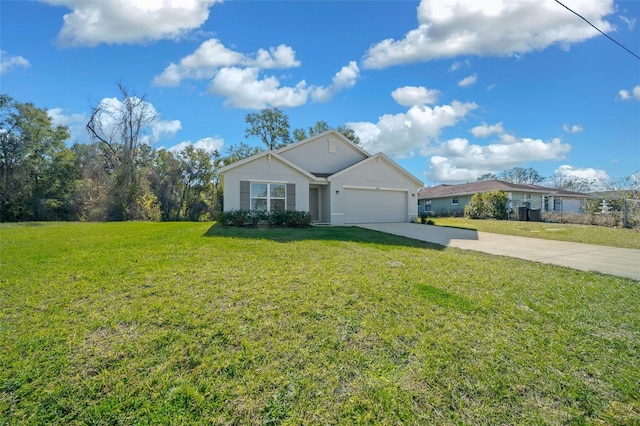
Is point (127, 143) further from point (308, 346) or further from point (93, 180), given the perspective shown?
point (308, 346)

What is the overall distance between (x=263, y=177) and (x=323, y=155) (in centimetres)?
571

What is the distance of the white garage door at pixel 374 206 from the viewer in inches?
670

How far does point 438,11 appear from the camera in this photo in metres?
8.70

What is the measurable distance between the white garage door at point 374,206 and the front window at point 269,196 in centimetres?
405

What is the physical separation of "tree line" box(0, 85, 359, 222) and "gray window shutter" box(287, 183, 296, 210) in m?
12.5

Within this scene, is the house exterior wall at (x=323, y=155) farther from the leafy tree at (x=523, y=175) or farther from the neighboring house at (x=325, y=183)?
the leafy tree at (x=523, y=175)

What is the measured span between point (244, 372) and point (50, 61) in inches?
573

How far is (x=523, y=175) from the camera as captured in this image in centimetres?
5584

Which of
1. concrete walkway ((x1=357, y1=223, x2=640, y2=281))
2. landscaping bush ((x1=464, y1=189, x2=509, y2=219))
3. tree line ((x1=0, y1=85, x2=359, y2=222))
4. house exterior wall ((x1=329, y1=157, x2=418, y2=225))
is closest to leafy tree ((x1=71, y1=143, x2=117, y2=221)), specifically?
tree line ((x1=0, y1=85, x2=359, y2=222))

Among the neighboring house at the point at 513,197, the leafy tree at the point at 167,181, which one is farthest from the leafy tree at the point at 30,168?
the neighboring house at the point at 513,197

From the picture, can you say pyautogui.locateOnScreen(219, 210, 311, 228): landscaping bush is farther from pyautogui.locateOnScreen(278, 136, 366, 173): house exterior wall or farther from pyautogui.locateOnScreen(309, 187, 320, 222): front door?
pyautogui.locateOnScreen(278, 136, 366, 173): house exterior wall

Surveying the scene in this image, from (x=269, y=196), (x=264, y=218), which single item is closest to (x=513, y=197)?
(x=269, y=196)

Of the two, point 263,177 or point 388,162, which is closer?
point 263,177

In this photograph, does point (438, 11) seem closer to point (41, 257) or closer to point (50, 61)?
point (41, 257)
